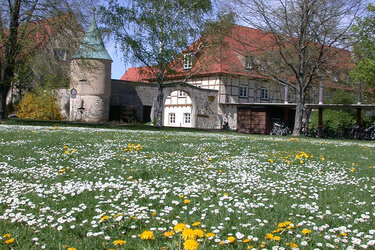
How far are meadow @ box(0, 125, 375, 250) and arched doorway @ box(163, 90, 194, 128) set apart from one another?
117ft

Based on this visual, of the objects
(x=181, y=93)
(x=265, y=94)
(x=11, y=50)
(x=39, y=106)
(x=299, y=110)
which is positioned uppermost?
(x=11, y=50)

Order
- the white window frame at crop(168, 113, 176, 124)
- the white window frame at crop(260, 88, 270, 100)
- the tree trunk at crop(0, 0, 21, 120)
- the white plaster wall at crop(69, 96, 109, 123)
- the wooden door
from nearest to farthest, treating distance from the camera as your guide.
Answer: the tree trunk at crop(0, 0, 21, 120), the wooden door, the white plaster wall at crop(69, 96, 109, 123), the white window frame at crop(168, 113, 176, 124), the white window frame at crop(260, 88, 270, 100)

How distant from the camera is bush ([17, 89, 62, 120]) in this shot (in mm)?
35969

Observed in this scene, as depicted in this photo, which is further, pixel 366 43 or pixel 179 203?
pixel 366 43

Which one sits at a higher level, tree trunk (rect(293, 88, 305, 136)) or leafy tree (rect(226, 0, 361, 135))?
leafy tree (rect(226, 0, 361, 135))

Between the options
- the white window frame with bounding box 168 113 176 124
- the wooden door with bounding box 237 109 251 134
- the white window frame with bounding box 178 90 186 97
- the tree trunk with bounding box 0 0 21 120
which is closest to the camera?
the tree trunk with bounding box 0 0 21 120

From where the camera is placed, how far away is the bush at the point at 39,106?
35969mm

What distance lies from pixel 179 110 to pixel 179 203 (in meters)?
40.7

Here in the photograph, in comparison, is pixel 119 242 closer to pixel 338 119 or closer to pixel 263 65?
pixel 263 65

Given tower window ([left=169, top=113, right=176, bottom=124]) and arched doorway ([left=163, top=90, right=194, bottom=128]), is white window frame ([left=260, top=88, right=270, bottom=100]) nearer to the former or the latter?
arched doorway ([left=163, top=90, right=194, bottom=128])

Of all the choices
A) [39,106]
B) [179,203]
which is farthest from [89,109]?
[179,203]

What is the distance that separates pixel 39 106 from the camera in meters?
36.0

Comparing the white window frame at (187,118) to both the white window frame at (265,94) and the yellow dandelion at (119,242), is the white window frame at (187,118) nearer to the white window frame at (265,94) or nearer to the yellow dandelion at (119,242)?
the white window frame at (265,94)

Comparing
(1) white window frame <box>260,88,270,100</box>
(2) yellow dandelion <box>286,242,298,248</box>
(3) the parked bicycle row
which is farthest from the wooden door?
(2) yellow dandelion <box>286,242,298,248</box>
